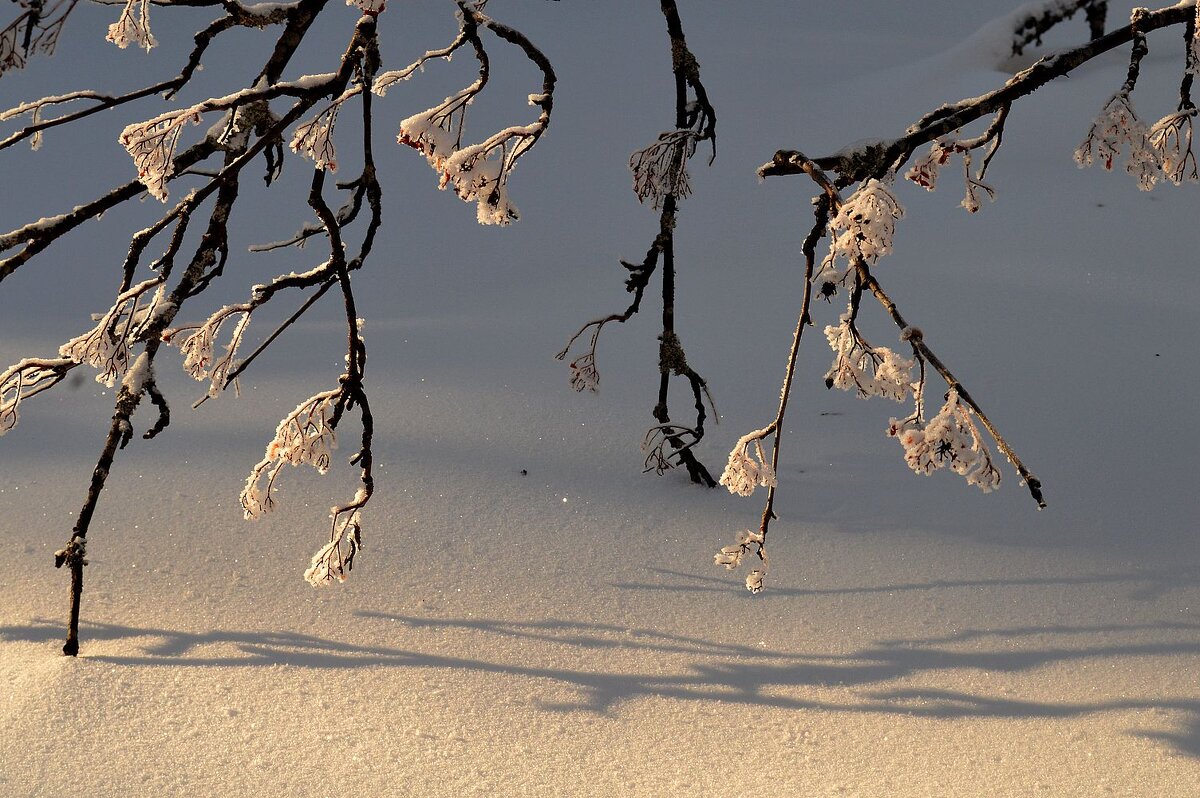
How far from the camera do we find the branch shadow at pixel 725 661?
0.95 meters

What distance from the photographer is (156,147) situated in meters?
0.64

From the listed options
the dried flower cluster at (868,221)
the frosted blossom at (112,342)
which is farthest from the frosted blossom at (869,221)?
the frosted blossom at (112,342)

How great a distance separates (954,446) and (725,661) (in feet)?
1.58

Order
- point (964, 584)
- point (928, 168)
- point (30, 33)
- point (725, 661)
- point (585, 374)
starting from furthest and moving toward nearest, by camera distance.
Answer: point (585, 374)
point (964, 584)
point (725, 661)
point (928, 168)
point (30, 33)

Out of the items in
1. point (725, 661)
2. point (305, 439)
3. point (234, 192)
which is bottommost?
point (725, 661)

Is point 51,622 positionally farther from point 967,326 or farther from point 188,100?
point 188,100

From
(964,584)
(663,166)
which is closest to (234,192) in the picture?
(663,166)

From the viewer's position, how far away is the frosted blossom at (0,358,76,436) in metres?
0.75

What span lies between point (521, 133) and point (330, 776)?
48cm

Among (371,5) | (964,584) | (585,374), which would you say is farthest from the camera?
(585,374)

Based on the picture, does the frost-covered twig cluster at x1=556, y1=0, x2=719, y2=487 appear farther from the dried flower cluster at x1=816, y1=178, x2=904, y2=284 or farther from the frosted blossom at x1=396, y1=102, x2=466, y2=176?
the dried flower cluster at x1=816, y1=178, x2=904, y2=284

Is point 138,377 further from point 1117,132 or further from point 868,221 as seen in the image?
point 1117,132

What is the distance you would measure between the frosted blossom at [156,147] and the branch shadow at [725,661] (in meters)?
0.48

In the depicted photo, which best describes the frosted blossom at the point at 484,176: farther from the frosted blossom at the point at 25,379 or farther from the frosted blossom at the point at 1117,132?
the frosted blossom at the point at 1117,132
